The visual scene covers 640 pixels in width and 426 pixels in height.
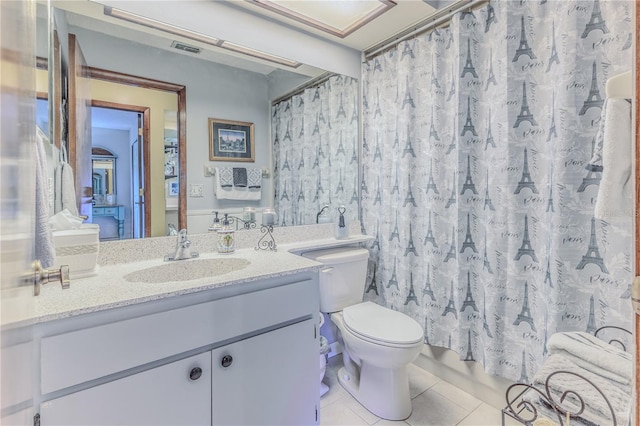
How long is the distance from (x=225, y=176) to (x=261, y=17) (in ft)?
3.05

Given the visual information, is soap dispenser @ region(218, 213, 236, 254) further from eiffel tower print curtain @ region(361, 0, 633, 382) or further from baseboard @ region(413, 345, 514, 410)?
baseboard @ region(413, 345, 514, 410)

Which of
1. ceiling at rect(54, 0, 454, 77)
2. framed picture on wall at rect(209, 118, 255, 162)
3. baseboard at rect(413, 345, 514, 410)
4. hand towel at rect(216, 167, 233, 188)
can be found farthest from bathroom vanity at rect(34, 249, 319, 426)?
ceiling at rect(54, 0, 454, 77)

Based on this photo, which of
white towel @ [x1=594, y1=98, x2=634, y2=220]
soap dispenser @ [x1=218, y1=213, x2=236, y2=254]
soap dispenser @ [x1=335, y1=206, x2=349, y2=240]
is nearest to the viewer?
white towel @ [x1=594, y1=98, x2=634, y2=220]

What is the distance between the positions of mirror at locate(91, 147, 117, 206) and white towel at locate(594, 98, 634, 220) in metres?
1.75

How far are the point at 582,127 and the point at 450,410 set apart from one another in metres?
1.52

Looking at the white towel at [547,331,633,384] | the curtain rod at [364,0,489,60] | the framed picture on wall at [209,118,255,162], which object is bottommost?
the white towel at [547,331,633,384]

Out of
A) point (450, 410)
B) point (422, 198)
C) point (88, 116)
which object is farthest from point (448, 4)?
point (450, 410)

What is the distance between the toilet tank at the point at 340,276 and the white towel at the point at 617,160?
1.29 metres

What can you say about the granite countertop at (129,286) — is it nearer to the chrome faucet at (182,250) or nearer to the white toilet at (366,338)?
the chrome faucet at (182,250)

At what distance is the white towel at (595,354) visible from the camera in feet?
2.55

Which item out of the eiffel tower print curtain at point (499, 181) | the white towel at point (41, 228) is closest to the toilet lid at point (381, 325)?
the eiffel tower print curtain at point (499, 181)

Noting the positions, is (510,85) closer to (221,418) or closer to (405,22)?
(405,22)

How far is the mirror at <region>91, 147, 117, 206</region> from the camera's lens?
133 centimetres

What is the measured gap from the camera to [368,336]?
147 cm
